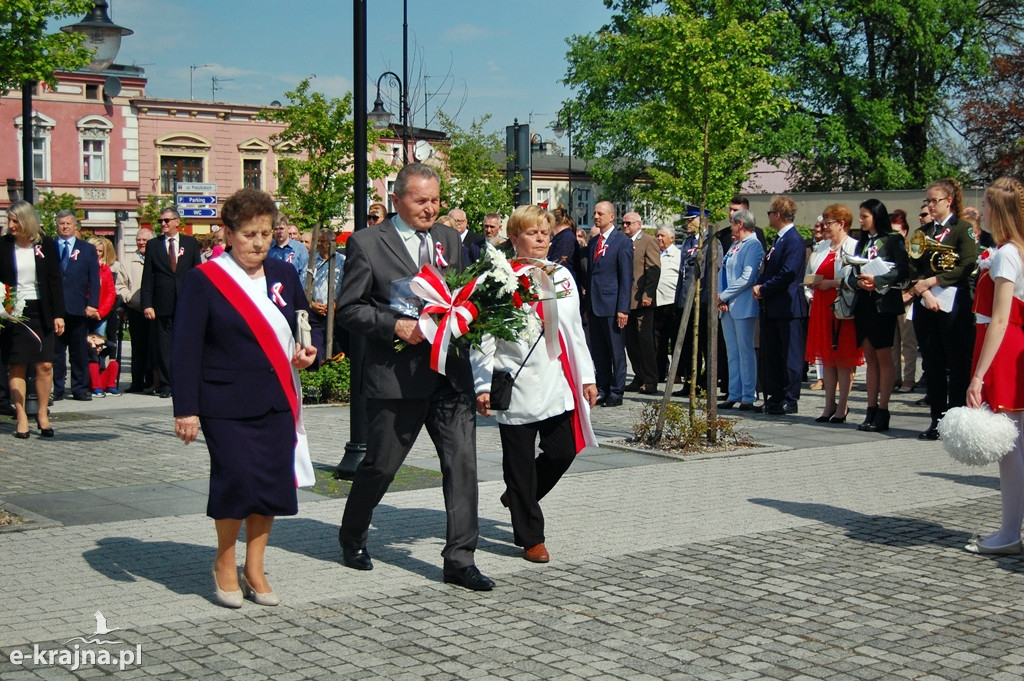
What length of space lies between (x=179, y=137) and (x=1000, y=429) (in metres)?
59.5

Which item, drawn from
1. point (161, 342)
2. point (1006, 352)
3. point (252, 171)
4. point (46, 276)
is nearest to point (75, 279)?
point (161, 342)

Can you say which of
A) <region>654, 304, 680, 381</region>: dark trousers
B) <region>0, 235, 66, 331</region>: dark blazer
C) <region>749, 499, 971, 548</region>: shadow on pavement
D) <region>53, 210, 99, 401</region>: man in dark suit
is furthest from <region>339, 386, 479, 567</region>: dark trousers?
<region>654, 304, 680, 381</region>: dark trousers

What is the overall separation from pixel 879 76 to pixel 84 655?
1659 inches

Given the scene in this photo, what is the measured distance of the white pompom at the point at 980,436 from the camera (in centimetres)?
685

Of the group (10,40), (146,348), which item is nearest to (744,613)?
(10,40)

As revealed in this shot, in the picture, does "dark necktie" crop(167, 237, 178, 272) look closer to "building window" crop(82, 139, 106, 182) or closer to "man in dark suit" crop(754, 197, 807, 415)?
"man in dark suit" crop(754, 197, 807, 415)

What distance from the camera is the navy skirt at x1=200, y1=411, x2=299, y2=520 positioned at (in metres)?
5.73

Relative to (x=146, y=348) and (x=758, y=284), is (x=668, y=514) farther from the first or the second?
(x=146, y=348)

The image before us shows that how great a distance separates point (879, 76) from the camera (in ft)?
141

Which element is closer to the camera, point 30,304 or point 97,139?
point 30,304

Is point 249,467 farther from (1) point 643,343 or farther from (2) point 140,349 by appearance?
(2) point 140,349

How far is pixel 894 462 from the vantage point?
405 inches

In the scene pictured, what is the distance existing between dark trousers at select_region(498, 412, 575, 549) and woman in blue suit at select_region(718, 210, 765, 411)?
23.6 feet

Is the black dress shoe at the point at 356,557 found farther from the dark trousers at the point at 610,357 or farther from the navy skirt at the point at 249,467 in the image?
the dark trousers at the point at 610,357
